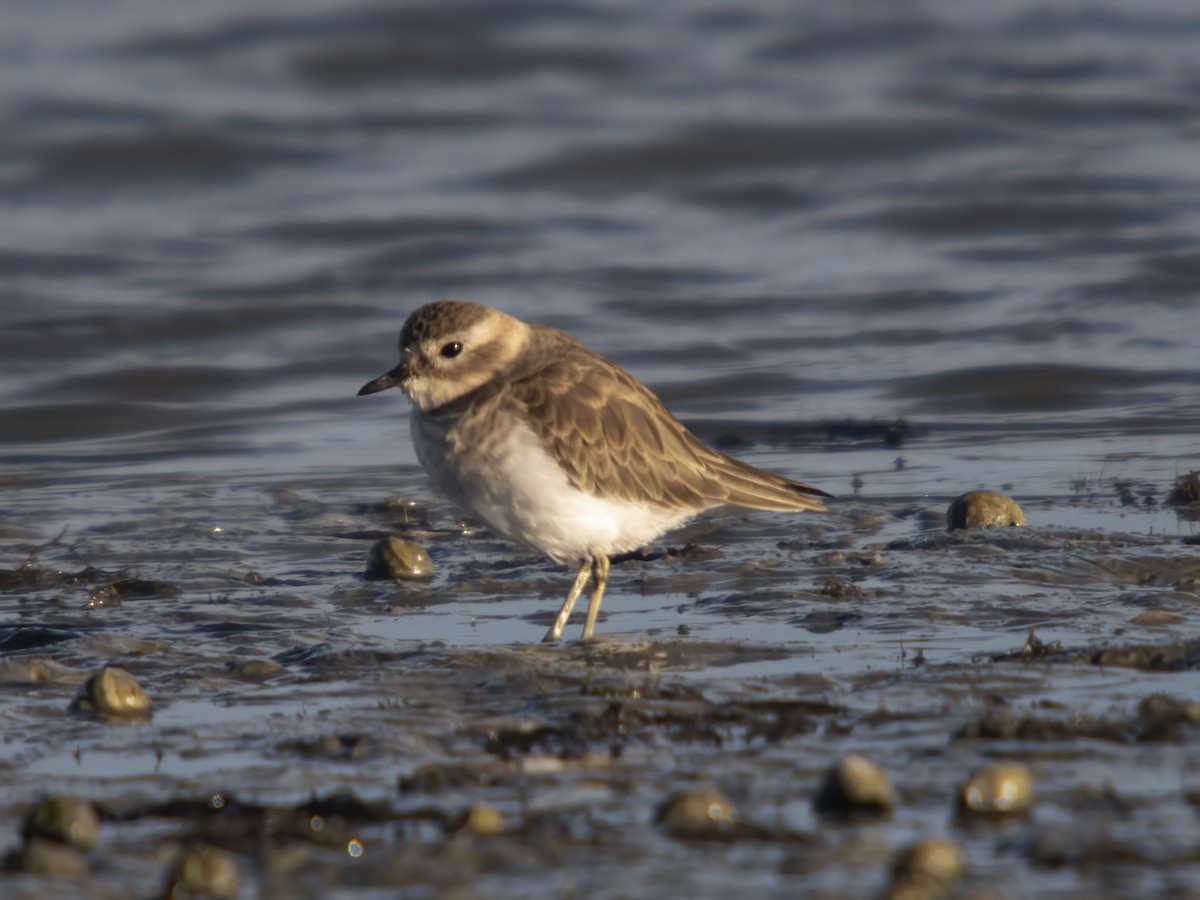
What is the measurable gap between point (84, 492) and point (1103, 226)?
330 inches

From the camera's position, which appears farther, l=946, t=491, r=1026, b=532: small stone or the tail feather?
l=946, t=491, r=1026, b=532: small stone

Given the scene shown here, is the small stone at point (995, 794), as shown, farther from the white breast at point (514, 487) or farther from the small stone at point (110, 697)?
the white breast at point (514, 487)

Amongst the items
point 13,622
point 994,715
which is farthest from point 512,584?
point 994,715

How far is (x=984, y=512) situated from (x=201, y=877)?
429 cm

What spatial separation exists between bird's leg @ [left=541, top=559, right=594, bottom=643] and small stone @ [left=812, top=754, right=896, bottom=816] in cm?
206

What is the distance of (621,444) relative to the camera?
5902 millimetres

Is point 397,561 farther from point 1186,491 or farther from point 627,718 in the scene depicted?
point 1186,491

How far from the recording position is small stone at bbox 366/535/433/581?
6281 mm

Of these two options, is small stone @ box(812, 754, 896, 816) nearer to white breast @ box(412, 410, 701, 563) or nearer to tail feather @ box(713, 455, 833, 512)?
white breast @ box(412, 410, 701, 563)

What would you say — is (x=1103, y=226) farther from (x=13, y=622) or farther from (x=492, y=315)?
(x=13, y=622)

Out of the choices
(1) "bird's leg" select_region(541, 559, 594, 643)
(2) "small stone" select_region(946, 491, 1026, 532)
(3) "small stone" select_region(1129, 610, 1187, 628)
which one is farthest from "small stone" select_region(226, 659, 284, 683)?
(2) "small stone" select_region(946, 491, 1026, 532)

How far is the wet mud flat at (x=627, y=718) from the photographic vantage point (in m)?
3.26

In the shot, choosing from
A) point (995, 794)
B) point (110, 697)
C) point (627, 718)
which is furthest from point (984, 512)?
point (110, 697)

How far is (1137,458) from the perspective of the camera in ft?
27.2
